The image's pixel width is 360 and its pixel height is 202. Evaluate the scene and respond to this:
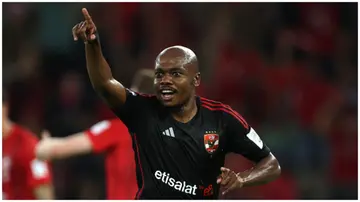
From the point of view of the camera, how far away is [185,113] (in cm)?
403

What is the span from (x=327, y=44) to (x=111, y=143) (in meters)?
5.11

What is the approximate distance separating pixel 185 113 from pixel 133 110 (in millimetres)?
274

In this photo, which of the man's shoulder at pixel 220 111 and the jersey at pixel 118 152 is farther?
the jersey at pixel 118 152

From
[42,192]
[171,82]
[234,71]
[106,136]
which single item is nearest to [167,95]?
[171,82]

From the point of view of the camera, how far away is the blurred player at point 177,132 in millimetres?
3889

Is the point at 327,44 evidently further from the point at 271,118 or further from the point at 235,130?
the point at 235,130

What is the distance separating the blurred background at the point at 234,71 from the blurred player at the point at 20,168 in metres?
1.76

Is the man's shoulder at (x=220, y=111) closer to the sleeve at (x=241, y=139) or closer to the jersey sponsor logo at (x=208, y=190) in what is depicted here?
the sleeve at (x=241, y=139)

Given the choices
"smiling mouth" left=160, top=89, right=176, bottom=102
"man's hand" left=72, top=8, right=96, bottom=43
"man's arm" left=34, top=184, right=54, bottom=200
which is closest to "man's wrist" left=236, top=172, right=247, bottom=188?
"smiling mouth" left=160, top=89, right=176, bottom=102

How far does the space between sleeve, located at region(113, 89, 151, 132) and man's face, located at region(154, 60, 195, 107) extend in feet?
0.44

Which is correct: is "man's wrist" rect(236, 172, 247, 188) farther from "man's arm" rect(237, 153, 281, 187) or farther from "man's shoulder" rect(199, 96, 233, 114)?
"man's shoulder" rect(199, 96, 233, 114)

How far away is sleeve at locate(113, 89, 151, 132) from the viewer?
395cm

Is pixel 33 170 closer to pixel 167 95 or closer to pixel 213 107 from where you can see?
pixel 213 107

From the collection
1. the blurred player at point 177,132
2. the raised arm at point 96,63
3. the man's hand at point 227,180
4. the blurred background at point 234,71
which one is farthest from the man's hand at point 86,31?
the blurred background at point 234,71
